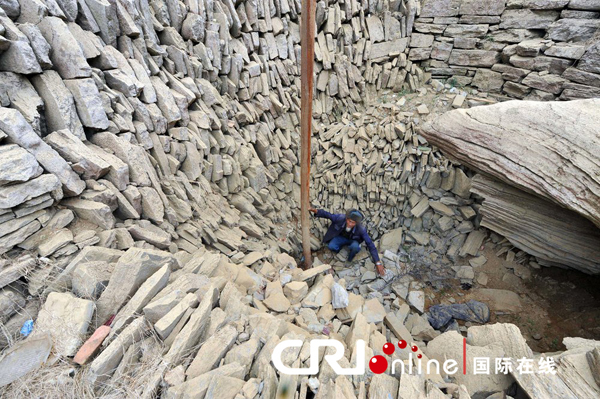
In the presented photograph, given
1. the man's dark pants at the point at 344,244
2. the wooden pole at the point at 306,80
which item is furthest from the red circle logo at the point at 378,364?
the man's dark pants at the point at 344,244

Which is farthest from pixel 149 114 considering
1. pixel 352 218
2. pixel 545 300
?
pixel 545 300

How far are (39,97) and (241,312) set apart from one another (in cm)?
319

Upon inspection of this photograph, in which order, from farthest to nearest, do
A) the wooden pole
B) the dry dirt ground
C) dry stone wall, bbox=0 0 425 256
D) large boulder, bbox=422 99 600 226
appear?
the dry dirt ground, large boulder, bbox=422 99 600 226, the wooden pole, dry stone wall, bbox=0 0 425 256

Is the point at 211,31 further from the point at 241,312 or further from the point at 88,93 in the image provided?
the point at 241,312

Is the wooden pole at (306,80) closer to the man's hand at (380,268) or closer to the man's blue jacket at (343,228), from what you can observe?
the man's blue jacket at (343,228)

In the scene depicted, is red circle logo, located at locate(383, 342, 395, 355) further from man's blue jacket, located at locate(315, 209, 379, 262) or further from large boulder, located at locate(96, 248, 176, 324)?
man's blue jacket, located at locate(315, 209, 379, 262)

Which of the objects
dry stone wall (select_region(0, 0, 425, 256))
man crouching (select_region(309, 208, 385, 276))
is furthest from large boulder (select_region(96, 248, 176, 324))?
man crouching (select_region(309, 208, 385, 276))

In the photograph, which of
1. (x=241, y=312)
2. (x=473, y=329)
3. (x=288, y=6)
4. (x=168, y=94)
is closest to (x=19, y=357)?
(x=241, y=312)

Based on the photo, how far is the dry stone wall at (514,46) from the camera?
7.15 m

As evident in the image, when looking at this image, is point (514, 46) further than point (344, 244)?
Yes

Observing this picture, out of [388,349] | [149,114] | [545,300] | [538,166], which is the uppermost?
[149,114]

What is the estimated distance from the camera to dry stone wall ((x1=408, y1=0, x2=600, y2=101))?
715cm

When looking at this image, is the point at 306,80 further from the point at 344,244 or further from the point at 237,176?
the point at 344,244

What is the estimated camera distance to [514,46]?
26.4ft
